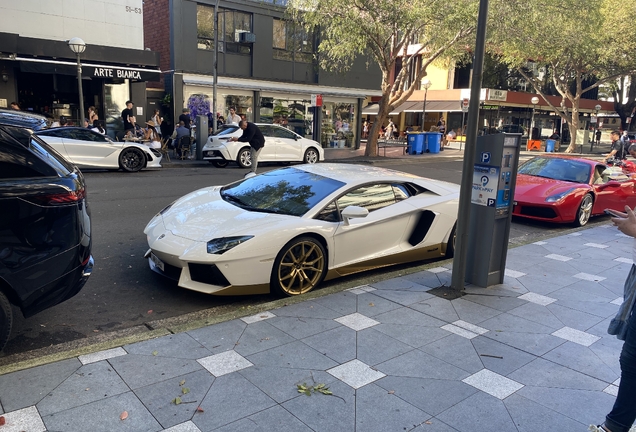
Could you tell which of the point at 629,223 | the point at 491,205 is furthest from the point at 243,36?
the point at 629,223

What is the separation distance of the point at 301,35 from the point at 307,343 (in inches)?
932

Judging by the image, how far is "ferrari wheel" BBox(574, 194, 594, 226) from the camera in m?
10.0

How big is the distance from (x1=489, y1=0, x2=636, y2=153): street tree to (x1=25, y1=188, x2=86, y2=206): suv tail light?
770 inches

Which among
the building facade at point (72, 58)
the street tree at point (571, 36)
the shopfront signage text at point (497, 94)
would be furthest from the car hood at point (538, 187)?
the shopfront signage text at point (497, 94)

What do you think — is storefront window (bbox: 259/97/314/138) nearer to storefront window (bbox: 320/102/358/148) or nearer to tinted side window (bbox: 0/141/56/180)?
storefront window (bbox: 320/102/358/148)

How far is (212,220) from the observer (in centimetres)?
531

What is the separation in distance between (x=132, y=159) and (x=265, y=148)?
4.84 meters

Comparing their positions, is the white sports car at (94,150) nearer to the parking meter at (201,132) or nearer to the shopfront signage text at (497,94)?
the parking meter at (201,132)

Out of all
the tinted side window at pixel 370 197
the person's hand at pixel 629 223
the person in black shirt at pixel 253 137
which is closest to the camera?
the person's hand at pixel 629 223

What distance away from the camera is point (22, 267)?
3.58 meters

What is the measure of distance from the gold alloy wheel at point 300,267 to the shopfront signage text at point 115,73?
627 inches

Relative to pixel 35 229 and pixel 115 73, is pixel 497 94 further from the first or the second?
pixel 35 229

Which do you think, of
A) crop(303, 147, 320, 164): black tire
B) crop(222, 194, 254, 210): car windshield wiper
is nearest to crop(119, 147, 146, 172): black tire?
crop(303, 147, 320, 164): black tire

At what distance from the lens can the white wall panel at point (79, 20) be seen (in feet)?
57.2
